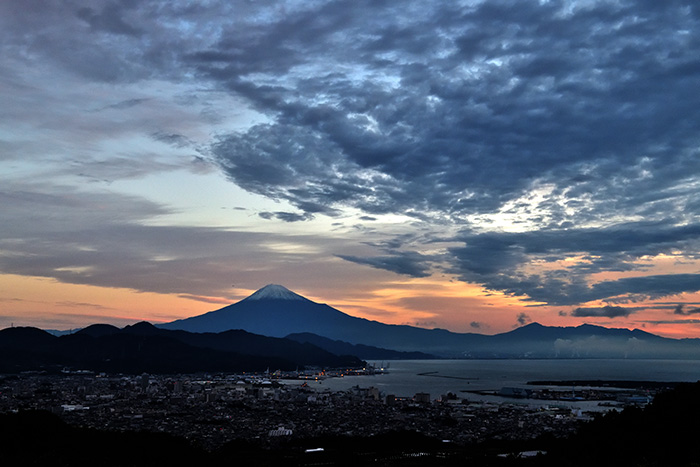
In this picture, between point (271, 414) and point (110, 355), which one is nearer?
point (271, 414)

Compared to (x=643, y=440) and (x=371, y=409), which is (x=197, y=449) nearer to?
(x=643, y=440)

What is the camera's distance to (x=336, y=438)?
52906 millimetres

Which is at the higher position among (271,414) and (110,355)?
(110,355)

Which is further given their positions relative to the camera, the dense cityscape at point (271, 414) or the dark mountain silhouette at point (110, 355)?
the dark mountain silhouette at point (110, 355)

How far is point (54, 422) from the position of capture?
4112 centimetres

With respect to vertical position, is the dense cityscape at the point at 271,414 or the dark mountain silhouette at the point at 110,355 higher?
the dark mountain silhouette at the point at 110,355

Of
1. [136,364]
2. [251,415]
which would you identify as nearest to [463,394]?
[251,415]

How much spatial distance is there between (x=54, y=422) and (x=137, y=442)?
7.24m

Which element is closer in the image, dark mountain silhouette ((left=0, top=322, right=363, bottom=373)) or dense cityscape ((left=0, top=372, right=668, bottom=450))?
dense cityscape ((left=0, top=372, right=668, bottom=450))

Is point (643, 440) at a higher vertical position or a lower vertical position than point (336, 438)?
higher

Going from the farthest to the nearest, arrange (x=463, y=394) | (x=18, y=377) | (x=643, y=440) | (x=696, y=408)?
(x=18, y=377) → (x=463, y=394) → (x=696, y=408) → (x=643, y=440)

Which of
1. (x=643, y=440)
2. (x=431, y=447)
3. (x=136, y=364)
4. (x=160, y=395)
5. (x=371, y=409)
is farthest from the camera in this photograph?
(x=136, y=364)

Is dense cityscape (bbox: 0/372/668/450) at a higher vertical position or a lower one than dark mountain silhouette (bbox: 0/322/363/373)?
lower

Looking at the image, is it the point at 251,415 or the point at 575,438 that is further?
the point at 251,415
